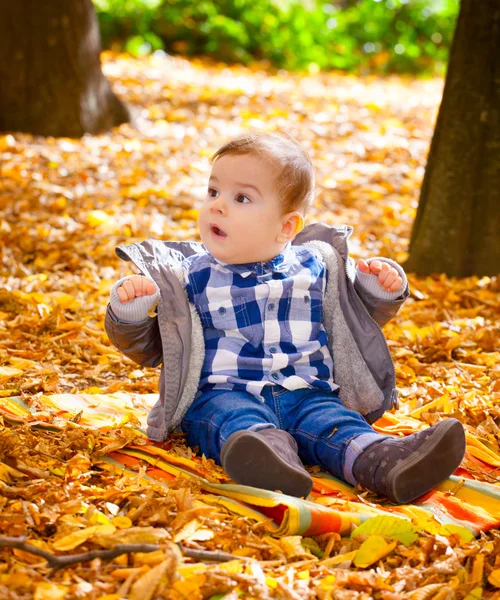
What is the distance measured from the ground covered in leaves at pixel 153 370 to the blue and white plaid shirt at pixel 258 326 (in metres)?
0.45

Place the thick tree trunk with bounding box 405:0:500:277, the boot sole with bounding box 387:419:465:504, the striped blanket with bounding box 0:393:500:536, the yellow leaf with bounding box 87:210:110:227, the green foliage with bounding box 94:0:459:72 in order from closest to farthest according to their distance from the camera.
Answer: the striped blanket with bounding box 0:393:500:536, the boot sole with bounding box 387:419:465:504, the thick tree trunk with bounding box 405:0:500:277, the yellow leaf with bounding box 87:210:110:227, the green foliage with bounding box 94:0:459:72

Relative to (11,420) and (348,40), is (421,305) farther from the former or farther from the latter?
(348,40)

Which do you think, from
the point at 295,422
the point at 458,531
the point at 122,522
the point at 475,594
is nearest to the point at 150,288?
the point at 295,422

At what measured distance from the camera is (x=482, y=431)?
3152mm

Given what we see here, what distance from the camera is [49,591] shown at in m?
1.92

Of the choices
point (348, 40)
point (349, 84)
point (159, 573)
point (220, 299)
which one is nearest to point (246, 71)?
point (349, 84)

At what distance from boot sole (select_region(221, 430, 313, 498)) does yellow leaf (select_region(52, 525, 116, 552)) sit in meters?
0.45

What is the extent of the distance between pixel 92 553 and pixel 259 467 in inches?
23.4

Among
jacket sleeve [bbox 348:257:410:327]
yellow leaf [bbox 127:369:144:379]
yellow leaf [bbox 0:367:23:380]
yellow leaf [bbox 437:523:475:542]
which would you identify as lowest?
yellow leaf [bbox 127:369:144:379]

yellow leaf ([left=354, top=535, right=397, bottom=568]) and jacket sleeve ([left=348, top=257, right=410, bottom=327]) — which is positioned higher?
jacket sleeve ([left=348, top=257, right=410, bottom=327])

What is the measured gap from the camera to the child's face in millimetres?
2871

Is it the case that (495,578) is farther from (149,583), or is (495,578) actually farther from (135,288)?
(135,288)

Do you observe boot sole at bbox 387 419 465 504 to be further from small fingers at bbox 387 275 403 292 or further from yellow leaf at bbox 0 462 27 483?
yellow leaf at bbox 0 462 27 483

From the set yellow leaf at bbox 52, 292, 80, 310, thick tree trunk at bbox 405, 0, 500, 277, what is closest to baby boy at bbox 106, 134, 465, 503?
yellow leaf at bbox 52, 292, 80, 310
